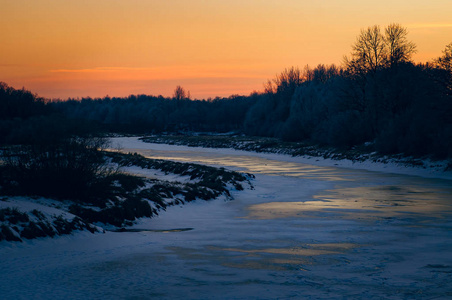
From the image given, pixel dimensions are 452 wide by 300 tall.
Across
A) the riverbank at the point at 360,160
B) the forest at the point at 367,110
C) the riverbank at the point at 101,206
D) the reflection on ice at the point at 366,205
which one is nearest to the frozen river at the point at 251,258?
the reflection on ice at the point at 366,205

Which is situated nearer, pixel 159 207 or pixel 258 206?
pixel 159 207

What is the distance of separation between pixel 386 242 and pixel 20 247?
845cm

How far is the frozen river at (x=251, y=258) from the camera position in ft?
24.8

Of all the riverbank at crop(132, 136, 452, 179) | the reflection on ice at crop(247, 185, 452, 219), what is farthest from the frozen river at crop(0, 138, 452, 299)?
the riverbank at crop(132, 136, 452, 179)

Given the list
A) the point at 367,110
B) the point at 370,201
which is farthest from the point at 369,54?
the point at 370,201

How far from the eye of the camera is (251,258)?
9.83 meters

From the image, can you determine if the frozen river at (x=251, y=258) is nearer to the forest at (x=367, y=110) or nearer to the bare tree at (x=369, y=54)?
the forest at (x=367, y=110)

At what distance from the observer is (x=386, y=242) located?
11.4 meters

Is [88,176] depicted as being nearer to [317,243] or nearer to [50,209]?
[50,209]

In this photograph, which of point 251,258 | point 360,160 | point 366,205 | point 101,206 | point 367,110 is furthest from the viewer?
point 367,110

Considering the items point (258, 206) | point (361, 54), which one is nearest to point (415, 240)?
point (258, 206)

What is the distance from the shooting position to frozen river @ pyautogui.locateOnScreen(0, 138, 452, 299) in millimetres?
7559

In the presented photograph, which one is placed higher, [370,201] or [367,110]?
[367,110]

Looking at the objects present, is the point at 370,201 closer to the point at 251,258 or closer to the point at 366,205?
the point at 366,205
